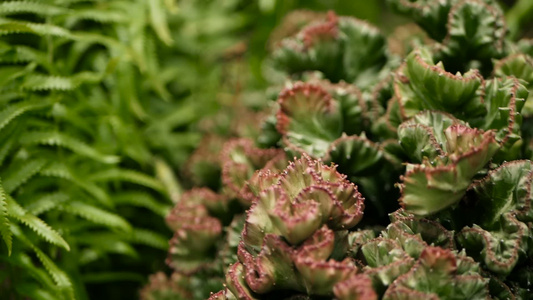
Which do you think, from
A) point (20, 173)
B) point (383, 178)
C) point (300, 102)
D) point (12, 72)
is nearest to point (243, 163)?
point (300, 102)

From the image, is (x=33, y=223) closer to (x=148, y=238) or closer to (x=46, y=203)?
(x=46, y=203)

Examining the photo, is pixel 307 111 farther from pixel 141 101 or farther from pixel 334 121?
pixel 141 101

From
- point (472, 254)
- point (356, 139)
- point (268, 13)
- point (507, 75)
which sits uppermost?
point (268, 13)

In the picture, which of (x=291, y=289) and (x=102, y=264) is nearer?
(x=291, y=289)

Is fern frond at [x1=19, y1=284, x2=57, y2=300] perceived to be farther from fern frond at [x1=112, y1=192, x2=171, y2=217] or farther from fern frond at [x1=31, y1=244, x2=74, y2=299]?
fern frond at [x1=112, y1=192, x2=171, y2=217]

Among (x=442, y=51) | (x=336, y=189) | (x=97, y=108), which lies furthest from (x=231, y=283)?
(x=97, y=108)

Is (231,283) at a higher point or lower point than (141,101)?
lower

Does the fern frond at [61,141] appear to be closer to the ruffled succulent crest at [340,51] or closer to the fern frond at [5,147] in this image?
the fern frond at [5,147]
